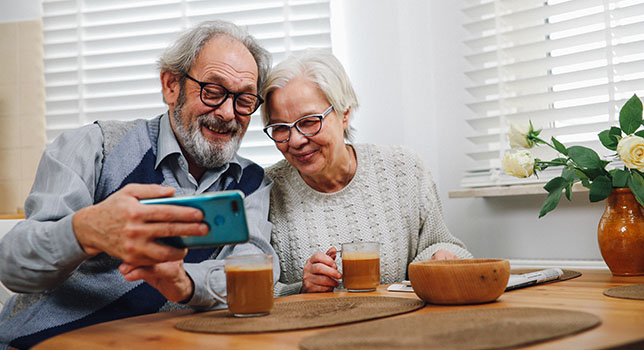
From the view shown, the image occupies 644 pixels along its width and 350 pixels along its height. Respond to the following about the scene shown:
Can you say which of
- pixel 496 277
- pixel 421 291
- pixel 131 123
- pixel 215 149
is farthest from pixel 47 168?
pixel 496 277

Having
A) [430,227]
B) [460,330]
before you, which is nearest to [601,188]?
[430,227]

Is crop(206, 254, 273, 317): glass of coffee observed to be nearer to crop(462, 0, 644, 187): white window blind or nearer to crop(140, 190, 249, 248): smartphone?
crop(140, 190, 249, 248): smartphone

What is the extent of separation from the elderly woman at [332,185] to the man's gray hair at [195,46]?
0.31ft

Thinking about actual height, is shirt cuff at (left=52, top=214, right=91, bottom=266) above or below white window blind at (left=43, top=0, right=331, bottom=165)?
below

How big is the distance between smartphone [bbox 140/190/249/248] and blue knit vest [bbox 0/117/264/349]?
548 millimetres

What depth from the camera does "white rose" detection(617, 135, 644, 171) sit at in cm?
135

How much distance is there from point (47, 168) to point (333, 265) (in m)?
0.69

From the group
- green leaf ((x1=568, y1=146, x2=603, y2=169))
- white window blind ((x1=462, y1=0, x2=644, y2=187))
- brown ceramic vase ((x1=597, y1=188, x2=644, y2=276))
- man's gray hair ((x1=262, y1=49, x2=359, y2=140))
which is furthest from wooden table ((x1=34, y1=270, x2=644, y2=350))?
white window blind ((x1=462, y1=0, x2=644, y2=187))

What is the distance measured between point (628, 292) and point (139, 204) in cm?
87

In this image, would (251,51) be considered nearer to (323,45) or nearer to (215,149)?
(215,149)

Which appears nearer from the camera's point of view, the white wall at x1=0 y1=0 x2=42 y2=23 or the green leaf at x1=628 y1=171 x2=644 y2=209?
the green leaf at x1=628 y1=171 x2=644 y2=209

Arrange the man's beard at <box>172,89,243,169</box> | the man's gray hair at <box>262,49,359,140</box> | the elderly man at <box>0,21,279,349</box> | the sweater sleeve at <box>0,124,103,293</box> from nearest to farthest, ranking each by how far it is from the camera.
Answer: the elderly man at <box>0,21,279,349</box>, the sweater sleeve at <box>0,124,103,293</box>, the man's beard at <box>172,89,243,169</box>, the man's gray hair at <box>262,49,359,140</box>

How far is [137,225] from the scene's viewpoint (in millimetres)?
966

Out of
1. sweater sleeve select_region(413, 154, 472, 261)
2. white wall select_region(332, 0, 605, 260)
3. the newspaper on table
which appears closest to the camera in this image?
the newspaper on table
